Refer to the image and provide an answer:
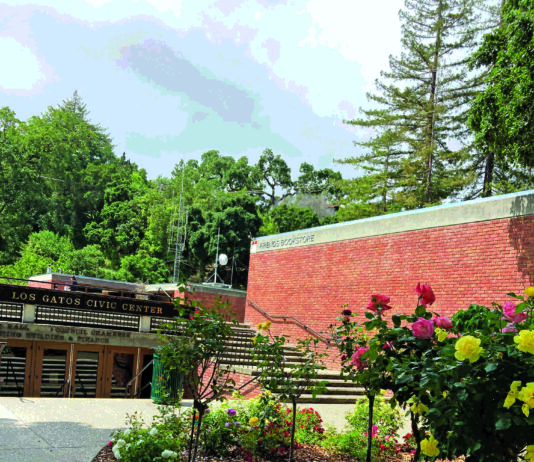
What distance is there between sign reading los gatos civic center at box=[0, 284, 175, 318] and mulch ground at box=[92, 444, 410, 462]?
9.13 metres

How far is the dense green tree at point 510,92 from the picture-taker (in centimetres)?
1107

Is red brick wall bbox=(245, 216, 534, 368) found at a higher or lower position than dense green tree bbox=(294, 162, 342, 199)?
lower

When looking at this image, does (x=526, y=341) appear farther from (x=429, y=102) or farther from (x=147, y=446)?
(x=429, y=102)

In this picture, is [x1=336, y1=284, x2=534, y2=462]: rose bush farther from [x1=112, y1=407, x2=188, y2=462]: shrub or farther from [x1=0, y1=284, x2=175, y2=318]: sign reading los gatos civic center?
[x1=0, y1=284, x2=175, y2=318]: sign reading los gatos civic center

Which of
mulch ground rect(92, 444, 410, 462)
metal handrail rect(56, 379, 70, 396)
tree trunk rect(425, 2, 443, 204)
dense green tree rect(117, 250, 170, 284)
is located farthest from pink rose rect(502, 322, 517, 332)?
dense green tree rect(117, 250, 170, 284)

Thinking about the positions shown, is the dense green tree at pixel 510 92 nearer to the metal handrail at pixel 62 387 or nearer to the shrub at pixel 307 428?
the shrub at pixel 307 428

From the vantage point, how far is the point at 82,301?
53.2 feet

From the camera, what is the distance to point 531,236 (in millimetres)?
12289

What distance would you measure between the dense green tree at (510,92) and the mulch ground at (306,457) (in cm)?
726

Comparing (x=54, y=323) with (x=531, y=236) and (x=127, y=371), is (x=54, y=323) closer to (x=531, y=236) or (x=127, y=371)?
(x=127, y=371)

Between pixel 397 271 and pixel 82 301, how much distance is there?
9.09 meters

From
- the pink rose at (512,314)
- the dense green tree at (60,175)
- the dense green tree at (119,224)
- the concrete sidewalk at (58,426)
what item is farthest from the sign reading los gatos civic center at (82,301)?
the dense green tree at (60,175)

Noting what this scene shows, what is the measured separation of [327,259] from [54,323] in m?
8.52

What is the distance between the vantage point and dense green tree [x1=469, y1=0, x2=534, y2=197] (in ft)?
36.3
